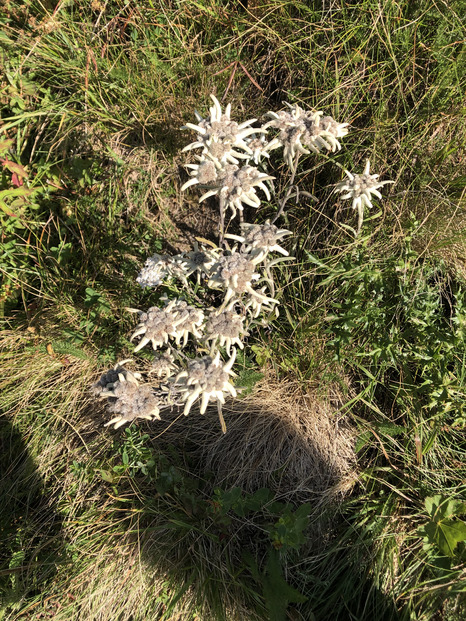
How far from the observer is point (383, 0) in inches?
80.1

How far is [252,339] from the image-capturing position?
2318 millimetres

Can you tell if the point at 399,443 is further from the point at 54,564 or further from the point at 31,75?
the point at 31,75

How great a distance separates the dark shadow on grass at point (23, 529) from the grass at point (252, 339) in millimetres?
11

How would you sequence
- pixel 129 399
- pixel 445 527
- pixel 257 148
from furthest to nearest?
pixel 445 527, pixel 257 148, pixel 129 399

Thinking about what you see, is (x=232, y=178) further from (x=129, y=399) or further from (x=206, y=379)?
(x=129, y=399)

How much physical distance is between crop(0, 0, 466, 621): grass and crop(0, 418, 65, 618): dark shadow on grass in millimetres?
11

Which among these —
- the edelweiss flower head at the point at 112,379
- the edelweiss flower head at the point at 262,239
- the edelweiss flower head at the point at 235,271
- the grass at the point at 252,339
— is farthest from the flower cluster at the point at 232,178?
the edelweiss flower head at the point at 112,379

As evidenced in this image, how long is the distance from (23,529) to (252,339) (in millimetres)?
1513

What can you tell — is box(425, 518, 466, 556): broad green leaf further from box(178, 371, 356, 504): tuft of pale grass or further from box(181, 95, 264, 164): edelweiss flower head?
box(181, 95, 264, 164): edelweiss flower head

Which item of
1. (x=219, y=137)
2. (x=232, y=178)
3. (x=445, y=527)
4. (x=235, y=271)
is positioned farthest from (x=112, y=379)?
(x=445, y=527)

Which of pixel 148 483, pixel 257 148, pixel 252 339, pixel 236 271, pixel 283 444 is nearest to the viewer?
pixel 236 271

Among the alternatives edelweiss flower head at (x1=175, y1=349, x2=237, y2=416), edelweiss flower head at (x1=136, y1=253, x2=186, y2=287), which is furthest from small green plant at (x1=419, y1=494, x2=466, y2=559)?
edelweiss flower head at (x1=136, y1=253, x2=186, y2=287)

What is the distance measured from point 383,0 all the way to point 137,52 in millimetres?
1243

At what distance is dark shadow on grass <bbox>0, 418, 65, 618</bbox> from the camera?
82.2 inches
